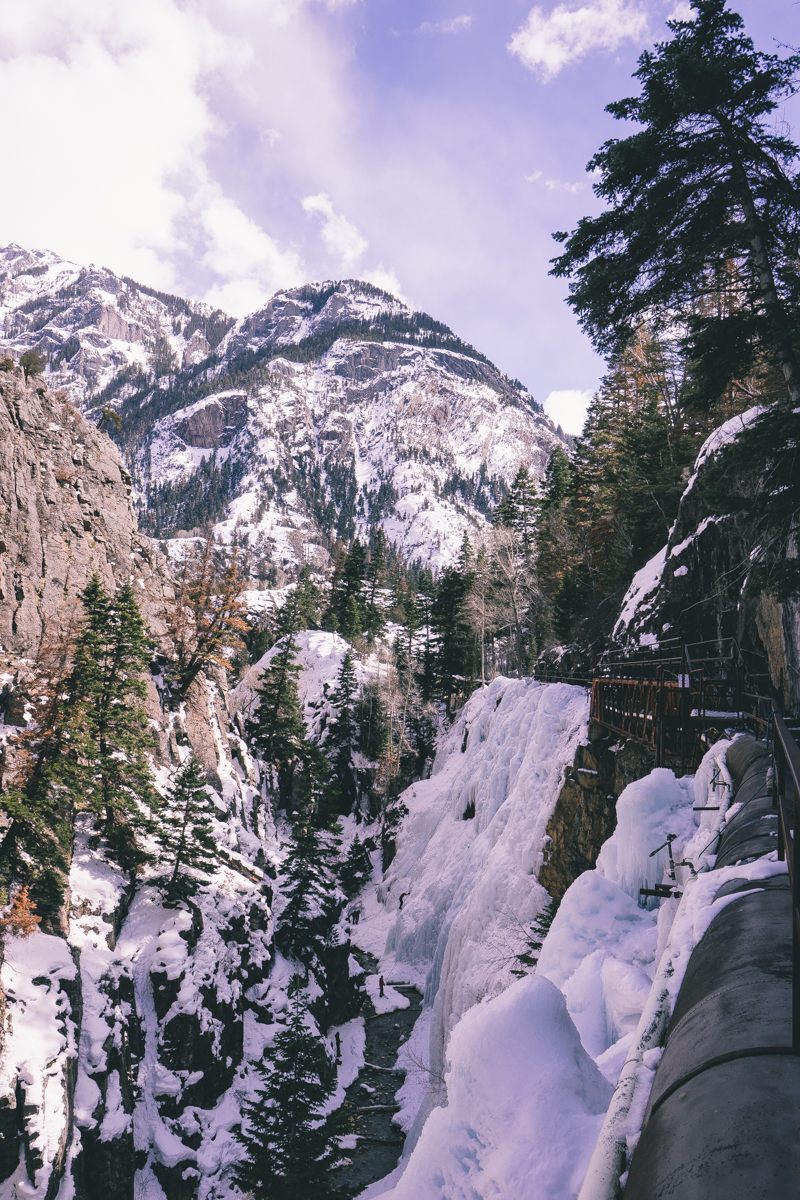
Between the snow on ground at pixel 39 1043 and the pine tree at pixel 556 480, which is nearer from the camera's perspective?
the snow on ground at pixel 39 1043

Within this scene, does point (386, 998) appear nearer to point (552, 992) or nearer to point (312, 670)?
point (552, 992)

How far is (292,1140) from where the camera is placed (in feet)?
41.4

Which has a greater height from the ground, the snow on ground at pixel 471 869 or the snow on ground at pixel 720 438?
the snow on ground at pixel 720 438

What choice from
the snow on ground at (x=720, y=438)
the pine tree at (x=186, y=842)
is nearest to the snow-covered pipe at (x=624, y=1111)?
the snow on ground at (x=720, y=438)

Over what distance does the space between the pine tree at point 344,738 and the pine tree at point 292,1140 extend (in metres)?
28.8

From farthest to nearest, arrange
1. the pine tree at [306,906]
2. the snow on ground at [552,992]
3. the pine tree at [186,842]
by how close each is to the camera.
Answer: the pine tree at [306,906] → the pine tree at [186,842] → the snow on ground at [552,992]

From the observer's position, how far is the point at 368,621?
71.4 metres

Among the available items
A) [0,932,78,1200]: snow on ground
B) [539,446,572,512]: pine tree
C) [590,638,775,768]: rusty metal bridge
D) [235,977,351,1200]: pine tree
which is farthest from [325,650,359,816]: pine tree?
[590,638,775,768]: rusty metal bridge

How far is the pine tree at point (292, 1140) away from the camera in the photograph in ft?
37.8

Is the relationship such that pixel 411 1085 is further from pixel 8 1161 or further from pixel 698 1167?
pixel 698 1167

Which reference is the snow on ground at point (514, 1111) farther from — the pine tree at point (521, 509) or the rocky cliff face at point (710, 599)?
the pine tree at point (521, 509)

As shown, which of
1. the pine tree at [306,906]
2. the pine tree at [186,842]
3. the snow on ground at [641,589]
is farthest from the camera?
the pine tree at [306,906]

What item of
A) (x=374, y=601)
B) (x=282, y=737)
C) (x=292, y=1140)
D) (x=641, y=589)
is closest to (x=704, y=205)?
(x=641, y=589)

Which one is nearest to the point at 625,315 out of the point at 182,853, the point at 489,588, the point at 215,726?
the point at 182,853
